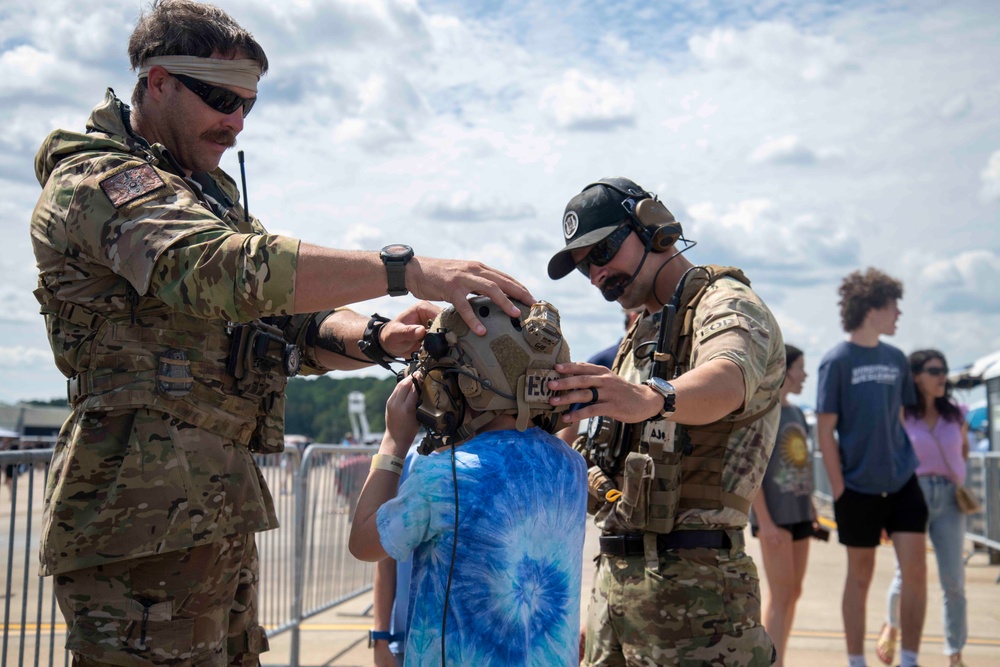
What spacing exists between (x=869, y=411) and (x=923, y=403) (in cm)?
173

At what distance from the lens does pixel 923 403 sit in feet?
24.6

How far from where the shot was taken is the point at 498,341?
2406mm

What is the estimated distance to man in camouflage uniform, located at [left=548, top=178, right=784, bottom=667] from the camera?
9.96 feet

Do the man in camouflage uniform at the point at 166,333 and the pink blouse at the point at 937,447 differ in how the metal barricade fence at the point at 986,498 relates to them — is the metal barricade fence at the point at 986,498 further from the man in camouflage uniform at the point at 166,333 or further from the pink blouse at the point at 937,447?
the man in camouflage uniform at the point at 166,333

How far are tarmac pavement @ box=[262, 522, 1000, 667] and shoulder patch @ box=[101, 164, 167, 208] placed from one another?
476cm

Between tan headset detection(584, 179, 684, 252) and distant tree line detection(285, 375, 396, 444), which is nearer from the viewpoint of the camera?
tan headset detection(584, 179, 684, 252)

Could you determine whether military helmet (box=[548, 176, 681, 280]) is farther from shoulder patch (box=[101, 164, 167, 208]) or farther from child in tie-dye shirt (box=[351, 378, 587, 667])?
shoulder patch (box=[101, 164, 167, 208])

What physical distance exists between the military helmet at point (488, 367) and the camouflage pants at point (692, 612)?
1.02 metres

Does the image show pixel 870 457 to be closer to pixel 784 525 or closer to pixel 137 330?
pixel 784 525

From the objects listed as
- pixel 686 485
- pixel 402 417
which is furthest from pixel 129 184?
pixel 686 485

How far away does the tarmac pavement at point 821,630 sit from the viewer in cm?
669

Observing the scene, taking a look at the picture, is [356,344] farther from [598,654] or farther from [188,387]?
[598,654]

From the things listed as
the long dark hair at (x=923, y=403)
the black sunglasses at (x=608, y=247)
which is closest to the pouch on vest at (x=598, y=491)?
the black sunglasses at (x=608, y=247)

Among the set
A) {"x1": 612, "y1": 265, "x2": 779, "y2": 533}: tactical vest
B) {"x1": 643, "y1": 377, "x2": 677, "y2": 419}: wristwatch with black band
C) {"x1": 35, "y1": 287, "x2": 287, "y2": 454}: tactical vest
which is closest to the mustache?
Answer: {"x1": 35, "y1": 287, "x2": 287, "y2": 454}: tactical vest
